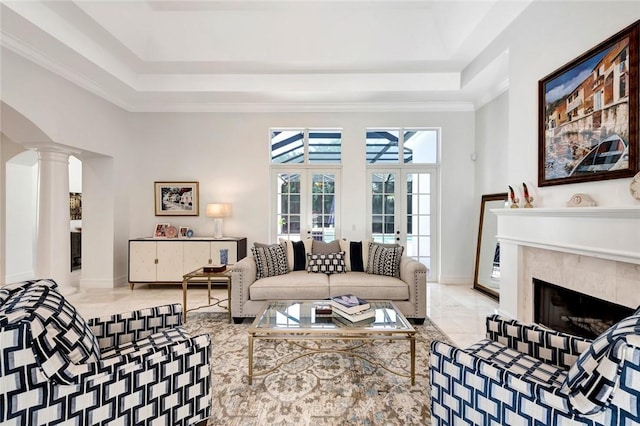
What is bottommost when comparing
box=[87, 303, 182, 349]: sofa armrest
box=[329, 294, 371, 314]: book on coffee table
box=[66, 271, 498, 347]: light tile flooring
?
box=[66, 271, 498, 347]: light tile flooring

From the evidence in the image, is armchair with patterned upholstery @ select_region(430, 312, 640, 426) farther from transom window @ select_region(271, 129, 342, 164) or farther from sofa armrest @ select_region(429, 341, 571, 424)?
transom window @ select_region(271, 129, 342, 164)

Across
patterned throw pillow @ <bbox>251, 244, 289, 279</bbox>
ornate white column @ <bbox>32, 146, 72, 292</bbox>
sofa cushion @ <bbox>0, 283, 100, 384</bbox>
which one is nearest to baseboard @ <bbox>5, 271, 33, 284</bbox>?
ornate white column @ <bbox>32, 146, 72, 292</bbox>

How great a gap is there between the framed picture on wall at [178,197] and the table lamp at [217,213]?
0.45 m

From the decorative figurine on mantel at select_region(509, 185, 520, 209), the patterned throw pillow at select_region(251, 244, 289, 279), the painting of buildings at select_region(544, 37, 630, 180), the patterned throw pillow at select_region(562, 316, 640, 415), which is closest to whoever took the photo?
the patterned throw pillow at select_region(562, 316, 640, 415)

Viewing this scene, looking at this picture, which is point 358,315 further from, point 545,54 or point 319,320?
point 545,54

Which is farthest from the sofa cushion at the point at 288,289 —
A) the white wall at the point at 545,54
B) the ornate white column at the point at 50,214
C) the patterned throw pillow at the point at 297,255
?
the ornate white column at the point at 50,214

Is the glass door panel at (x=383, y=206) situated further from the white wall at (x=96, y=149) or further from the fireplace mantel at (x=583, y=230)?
the white wall at (x=96, y=149)

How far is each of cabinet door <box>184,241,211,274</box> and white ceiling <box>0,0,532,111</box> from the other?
2.44m

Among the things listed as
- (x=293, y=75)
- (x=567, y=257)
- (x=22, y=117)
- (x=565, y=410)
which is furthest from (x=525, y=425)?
(x=22, y=117)

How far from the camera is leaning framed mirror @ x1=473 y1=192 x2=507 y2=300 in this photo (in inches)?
174

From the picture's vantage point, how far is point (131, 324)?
6.25 ft

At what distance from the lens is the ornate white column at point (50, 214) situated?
398cm

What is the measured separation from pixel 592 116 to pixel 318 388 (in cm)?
291

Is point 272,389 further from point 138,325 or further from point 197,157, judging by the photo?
point 197,157
